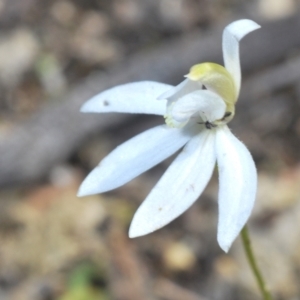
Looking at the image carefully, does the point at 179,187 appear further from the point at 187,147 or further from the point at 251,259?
the point at 251,259

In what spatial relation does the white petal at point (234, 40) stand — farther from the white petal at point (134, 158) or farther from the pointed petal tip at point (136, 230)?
the pointed petal tip at point (136, 230)

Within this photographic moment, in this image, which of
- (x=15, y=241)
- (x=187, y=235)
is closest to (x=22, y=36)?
(x=15, y=241)

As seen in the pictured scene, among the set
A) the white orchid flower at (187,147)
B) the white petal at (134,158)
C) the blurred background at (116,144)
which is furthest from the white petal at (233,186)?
the blurred background at (116,144)

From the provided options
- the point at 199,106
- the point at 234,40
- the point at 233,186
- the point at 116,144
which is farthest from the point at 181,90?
the point at 116,144

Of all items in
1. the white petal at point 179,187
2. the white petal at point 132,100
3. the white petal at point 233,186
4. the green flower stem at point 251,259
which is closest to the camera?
the white petal at point 233,186

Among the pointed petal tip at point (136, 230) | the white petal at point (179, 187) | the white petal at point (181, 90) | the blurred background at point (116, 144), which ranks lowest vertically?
the blurred background at point (116, 144)

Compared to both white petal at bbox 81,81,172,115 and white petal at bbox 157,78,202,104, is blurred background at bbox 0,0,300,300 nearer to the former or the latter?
white petal at bbox 81,81,172,115

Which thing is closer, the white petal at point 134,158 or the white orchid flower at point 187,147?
the white orchid flower at point 187,147
